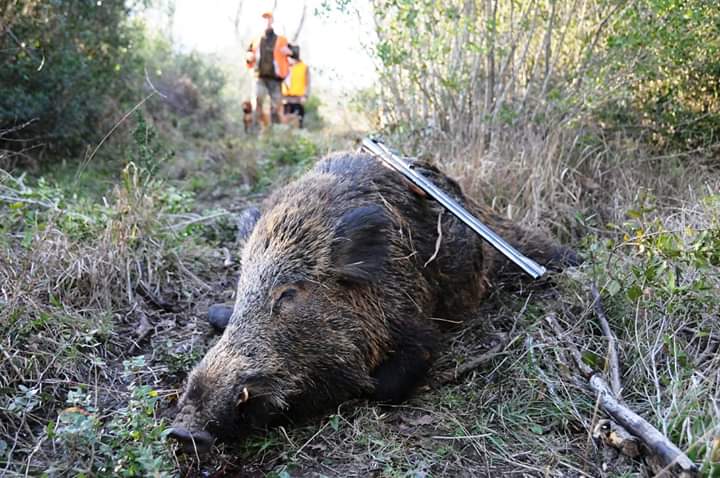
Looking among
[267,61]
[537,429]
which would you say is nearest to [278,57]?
[267,61]

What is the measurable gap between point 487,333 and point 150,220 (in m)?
2.49

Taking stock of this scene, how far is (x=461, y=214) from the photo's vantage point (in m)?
3.64

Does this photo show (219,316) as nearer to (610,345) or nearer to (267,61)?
(610,345)

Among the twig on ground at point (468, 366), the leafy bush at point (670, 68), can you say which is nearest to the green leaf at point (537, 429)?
the twig on ground at point (468, 366)

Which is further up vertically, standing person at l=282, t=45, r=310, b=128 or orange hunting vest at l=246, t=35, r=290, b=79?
orange hunting vest at l=246, t=35, r=290, b=79

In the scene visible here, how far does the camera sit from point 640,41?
15.8ft

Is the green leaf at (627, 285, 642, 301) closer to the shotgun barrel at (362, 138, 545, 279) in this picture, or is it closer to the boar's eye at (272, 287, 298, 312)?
the shotgun barrel at (362, 138, 545, 279)

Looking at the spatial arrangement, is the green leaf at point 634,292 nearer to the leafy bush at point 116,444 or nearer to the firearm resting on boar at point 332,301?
the firearm resting on boar at point 332,301

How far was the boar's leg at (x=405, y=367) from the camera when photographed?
318 cm

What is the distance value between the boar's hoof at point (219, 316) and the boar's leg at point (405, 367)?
106 cm

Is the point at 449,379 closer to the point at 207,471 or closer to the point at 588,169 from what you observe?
the point at 207,471

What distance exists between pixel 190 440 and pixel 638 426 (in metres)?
1.80

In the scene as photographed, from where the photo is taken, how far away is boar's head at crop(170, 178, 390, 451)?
2.72 meters

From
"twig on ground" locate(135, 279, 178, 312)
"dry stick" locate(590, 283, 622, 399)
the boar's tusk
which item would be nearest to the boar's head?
the boar's tusk
